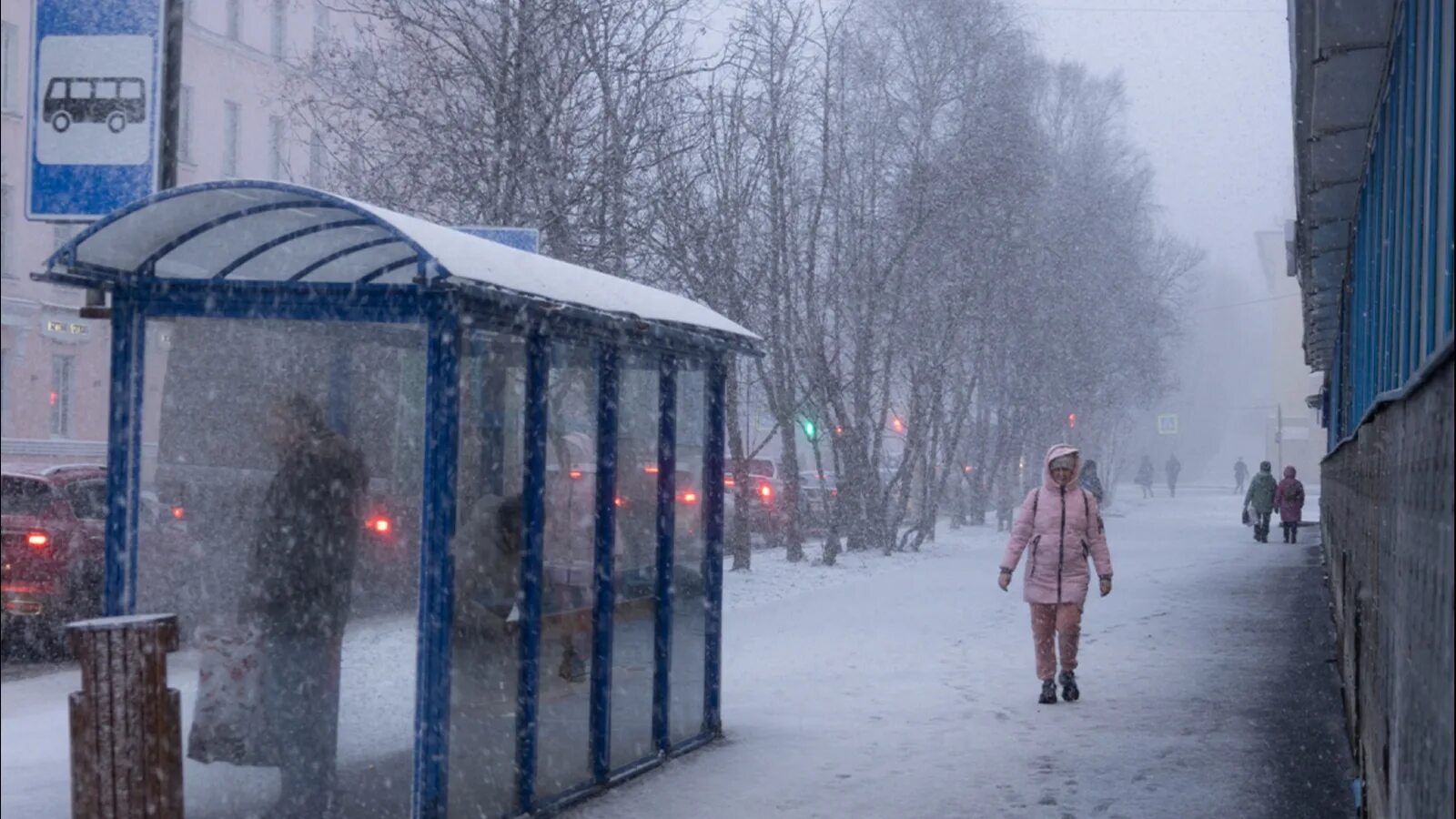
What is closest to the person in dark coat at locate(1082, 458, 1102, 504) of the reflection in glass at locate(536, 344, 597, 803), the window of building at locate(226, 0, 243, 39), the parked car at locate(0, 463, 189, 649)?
the window of building at locate(226, 0, 243, 39)

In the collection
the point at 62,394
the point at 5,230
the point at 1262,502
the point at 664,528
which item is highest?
the point at 5,230

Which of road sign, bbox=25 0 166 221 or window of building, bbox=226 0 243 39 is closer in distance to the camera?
road sign, bbox=25 0 166 221

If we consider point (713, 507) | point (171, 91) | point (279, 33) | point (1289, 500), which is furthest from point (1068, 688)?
point (279, 33)

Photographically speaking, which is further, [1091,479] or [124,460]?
[1091,479]

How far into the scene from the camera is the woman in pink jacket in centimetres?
1098

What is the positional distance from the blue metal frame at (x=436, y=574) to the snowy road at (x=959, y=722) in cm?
18

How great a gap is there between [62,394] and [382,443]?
2821 centimetres

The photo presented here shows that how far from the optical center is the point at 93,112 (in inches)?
273

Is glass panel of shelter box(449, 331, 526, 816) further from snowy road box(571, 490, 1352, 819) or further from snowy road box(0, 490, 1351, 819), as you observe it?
snowy road box(571, 490, 1352, 819)

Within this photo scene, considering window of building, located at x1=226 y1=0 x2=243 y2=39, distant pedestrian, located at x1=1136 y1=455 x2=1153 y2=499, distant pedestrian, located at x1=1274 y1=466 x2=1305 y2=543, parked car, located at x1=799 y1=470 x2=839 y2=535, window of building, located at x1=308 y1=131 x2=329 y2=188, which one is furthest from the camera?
distant pedestrian, located at x1=1136 y1=455 x2=1153 y2=499

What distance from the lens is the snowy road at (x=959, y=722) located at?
7.49 m

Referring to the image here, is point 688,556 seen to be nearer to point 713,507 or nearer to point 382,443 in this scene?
point 713,507

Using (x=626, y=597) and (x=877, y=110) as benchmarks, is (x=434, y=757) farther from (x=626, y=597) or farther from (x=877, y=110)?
(x=877, y=110)

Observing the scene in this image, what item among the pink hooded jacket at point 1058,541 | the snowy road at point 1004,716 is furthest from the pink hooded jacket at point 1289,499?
the pink hooded jacket at point 1058,541
